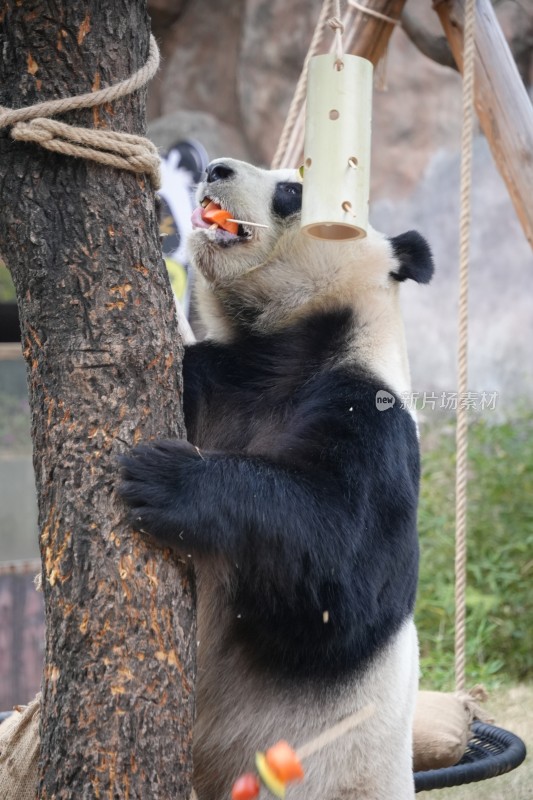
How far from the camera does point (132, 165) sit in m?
1.99

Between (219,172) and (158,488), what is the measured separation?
3.33 feet

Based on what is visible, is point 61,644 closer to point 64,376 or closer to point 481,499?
point 64,376

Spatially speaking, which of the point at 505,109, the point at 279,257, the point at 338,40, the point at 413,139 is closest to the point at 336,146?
the point at 338,40

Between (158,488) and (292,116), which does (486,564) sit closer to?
(292,116)

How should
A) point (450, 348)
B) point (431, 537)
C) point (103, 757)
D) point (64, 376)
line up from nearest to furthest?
point (103, 757) < point (64, 376) < point (431, 537) < point (450, 348)

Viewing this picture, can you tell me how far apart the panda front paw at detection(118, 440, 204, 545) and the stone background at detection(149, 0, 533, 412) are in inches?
250

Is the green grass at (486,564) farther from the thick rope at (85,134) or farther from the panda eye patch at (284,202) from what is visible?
the thick rope at (85,134)

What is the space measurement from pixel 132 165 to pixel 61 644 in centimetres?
98

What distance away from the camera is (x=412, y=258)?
2.65 meters

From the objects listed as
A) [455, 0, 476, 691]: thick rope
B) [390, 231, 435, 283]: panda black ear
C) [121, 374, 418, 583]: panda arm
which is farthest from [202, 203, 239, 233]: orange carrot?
[455, 0, 476, 691]: thick rope

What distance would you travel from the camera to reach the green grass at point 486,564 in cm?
558

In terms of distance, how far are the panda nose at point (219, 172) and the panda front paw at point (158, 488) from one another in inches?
34.4

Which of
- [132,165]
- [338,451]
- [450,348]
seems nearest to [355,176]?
[132,165]

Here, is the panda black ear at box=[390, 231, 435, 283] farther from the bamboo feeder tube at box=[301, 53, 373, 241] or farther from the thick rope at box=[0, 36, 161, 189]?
the thick rope at box=[0, 36, 161, 189]
